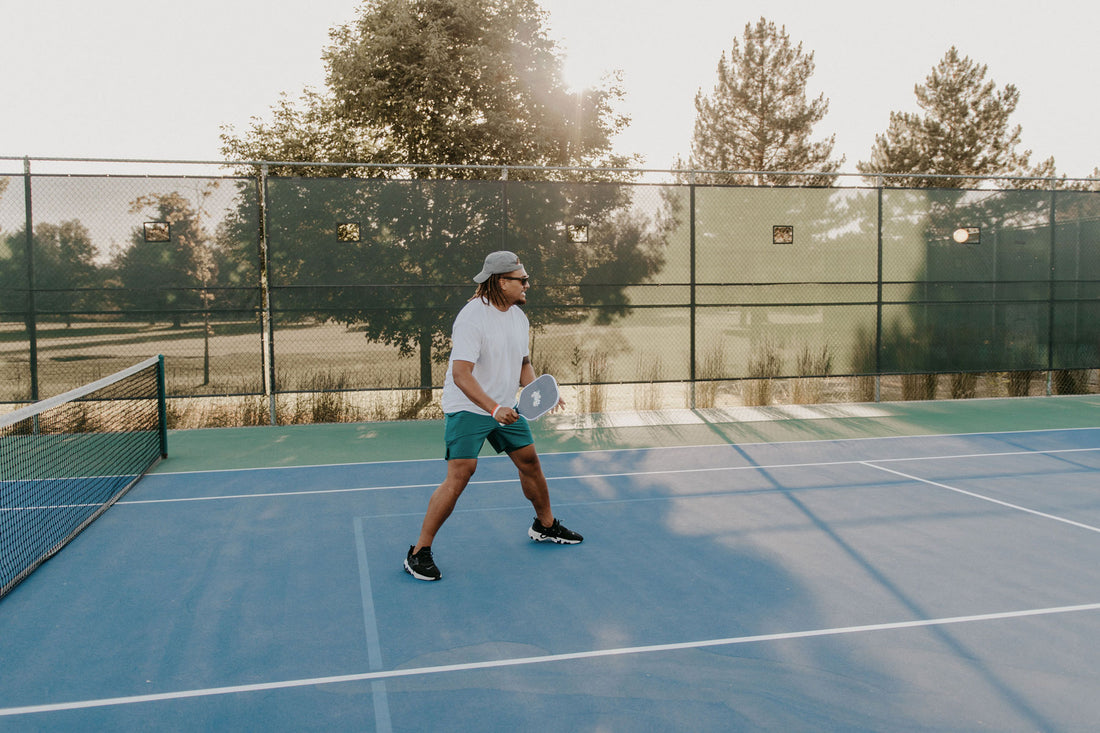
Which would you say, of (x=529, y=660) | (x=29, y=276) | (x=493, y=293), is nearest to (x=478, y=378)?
(x=493, y=293)

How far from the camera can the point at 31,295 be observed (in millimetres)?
8914

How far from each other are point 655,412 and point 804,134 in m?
21.1

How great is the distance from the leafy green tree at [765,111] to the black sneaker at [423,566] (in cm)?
2516

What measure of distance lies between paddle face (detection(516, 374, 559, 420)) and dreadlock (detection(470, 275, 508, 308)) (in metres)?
0.48

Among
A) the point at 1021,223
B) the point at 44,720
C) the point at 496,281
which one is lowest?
the point at 44,720

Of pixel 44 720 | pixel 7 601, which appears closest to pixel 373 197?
pixel 7 601

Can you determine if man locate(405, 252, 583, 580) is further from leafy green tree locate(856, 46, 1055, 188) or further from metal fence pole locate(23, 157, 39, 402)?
leafy green tree locate(856, 46, 1055, 188)

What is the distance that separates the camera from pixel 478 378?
4.58m

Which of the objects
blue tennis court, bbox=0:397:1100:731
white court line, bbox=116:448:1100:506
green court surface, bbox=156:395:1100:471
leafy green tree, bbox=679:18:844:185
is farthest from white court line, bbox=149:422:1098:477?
leafy green tree, bbox=679:18:844:185

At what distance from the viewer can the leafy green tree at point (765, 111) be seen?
28.4 meters

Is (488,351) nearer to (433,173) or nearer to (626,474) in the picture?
(626,474)

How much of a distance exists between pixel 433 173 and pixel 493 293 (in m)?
10.9

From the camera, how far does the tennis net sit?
16.7ft

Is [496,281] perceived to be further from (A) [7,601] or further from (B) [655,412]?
(B) [655,412]
